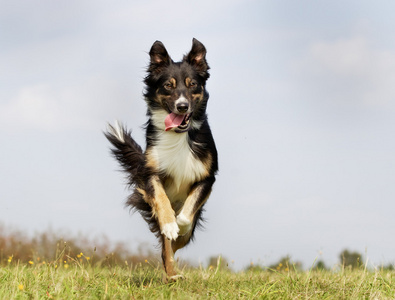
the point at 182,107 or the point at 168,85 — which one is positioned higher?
the point at 168,85

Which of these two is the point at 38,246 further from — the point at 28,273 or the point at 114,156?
the point at 28,273

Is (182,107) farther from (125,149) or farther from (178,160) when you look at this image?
(125,149)

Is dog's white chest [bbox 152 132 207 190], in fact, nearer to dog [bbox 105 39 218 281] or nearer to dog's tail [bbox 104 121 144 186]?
dog [bbox 105 39 218 281]

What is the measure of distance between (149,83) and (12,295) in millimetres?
3232

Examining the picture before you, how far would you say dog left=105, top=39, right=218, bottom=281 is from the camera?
618 cm

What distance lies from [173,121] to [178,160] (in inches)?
18.4

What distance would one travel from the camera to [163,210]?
19.0 feet

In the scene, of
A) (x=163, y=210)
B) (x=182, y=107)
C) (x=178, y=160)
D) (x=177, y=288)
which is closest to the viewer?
(x=177, y=288)

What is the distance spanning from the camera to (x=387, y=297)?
4793mm

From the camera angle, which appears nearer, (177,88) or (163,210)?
(163,210)

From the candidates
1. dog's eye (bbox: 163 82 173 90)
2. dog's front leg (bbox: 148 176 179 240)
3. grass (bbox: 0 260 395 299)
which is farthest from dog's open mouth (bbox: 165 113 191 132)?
grass (bbox: 0 260 395 299)

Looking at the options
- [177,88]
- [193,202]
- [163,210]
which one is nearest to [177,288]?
[163,210]

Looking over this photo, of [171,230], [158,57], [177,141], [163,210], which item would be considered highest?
[158,57]

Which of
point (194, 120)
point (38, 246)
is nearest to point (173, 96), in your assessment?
point (194, 120)
